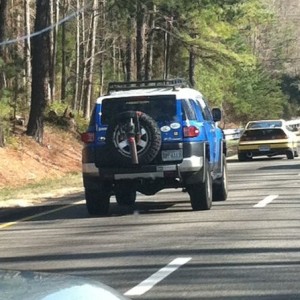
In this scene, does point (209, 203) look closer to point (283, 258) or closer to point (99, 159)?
point (99, 159)

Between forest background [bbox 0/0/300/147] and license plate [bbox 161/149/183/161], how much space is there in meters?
11.7

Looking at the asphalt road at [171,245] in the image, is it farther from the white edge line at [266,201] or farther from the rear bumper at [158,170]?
the rear bumper at [158,170]

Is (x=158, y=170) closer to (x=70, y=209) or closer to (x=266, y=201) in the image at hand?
(x=70, y=209)

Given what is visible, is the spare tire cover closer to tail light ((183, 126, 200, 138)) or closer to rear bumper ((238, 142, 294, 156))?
tail light ((183, 126, 200, 138))

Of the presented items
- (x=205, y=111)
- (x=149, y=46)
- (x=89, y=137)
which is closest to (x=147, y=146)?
(x=89, y=137)

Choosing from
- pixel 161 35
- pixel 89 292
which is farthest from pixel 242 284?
pixel 161 35

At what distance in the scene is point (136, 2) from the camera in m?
30.7

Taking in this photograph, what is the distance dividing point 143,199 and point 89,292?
1538 cm

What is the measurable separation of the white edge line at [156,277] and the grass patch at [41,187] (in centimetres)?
987

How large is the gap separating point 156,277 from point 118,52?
5743 cm

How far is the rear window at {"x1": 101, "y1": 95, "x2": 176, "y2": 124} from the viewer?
15406mm

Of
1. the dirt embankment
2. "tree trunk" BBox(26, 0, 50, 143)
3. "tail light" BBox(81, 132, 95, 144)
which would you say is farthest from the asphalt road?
"tree trunk" BBox(26, 0, 50, 143)

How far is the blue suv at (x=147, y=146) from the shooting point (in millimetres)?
15078

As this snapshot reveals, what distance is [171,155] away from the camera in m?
15.3
